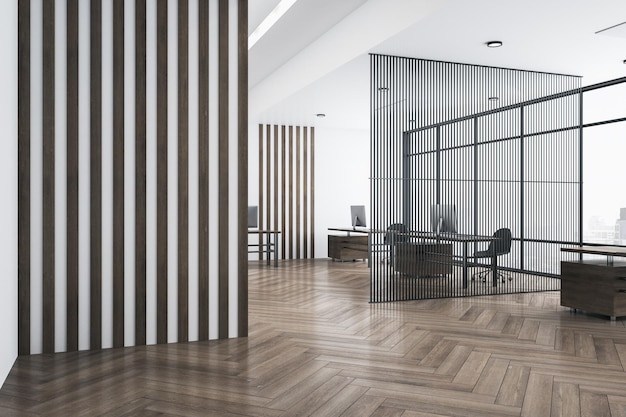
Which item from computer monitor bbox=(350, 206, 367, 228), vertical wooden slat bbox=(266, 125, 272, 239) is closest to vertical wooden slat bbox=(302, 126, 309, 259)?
vertical wooden slat bbox=(266, 125, 272, 239)

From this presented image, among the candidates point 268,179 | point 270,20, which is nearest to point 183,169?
point 270,20

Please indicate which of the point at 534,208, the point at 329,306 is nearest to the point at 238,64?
the point at 329,306

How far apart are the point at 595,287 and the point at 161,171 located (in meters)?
4.61

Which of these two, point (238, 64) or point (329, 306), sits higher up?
point (238, 64)

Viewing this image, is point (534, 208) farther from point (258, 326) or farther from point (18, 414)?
point (18, 414)

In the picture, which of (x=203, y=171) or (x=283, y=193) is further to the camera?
(x=283, y=193)

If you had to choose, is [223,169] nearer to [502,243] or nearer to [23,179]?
[23,179]

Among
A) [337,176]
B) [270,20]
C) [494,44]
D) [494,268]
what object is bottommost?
[494,268]

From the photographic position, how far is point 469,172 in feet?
25.9

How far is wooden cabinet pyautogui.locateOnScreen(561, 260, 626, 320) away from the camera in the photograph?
5.81 meters

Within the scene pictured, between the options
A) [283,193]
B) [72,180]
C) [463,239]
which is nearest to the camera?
[72,180]

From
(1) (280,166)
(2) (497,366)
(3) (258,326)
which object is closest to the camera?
(2) (497,366)

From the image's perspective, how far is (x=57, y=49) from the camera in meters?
4.47

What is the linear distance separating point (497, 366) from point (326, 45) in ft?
14.8
